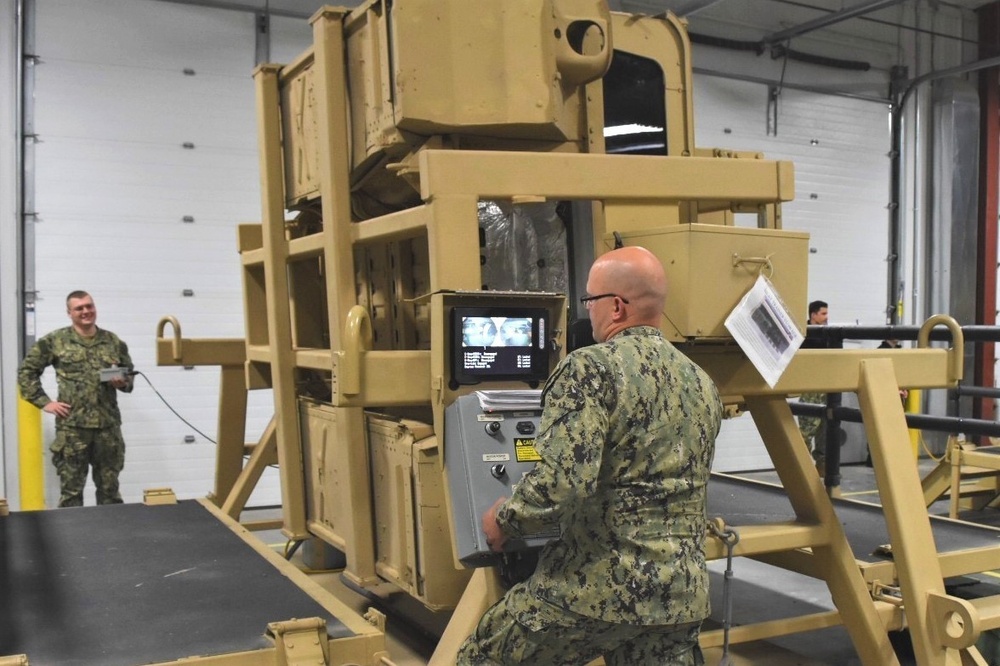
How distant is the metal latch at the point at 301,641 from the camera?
251cm

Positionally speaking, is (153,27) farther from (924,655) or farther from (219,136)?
(924,655)

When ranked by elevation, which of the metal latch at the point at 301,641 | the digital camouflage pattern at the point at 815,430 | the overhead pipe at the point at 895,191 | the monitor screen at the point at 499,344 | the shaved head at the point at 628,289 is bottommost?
the digital camouflage pattern at the point at 815,430

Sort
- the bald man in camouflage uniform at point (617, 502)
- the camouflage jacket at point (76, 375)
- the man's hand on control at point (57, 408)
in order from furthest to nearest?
the camouflage jacket at point (76, 375), the man's hand on control at point (57, 408), the bald man in camouflage uniform at point (617, 502)

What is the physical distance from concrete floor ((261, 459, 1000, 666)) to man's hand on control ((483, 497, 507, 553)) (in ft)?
4.58

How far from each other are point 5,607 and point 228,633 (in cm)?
89

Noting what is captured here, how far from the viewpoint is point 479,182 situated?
3070mm

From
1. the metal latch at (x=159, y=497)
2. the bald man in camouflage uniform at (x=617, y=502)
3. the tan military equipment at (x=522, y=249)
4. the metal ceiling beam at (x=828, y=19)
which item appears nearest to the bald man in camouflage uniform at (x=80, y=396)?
the metal latch at (x=159, y=497)

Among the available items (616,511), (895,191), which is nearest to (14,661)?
(616,511)

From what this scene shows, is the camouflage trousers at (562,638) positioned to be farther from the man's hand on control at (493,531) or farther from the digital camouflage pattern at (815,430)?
the digital camouflage pattern at (815,430)

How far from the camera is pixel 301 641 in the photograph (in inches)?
101

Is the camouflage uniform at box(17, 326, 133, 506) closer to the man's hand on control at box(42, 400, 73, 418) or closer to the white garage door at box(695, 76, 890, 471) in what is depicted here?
the man's hand on control at box(42, 400, 73, 418)

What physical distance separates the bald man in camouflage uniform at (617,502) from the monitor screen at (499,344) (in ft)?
1.32

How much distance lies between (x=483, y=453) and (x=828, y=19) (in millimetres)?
10367

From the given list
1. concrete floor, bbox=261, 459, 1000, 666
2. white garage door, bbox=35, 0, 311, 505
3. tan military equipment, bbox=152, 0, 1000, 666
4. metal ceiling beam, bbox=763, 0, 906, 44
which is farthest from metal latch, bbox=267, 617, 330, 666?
metal ceiling beam, bbox=763, 0, 906, 44
